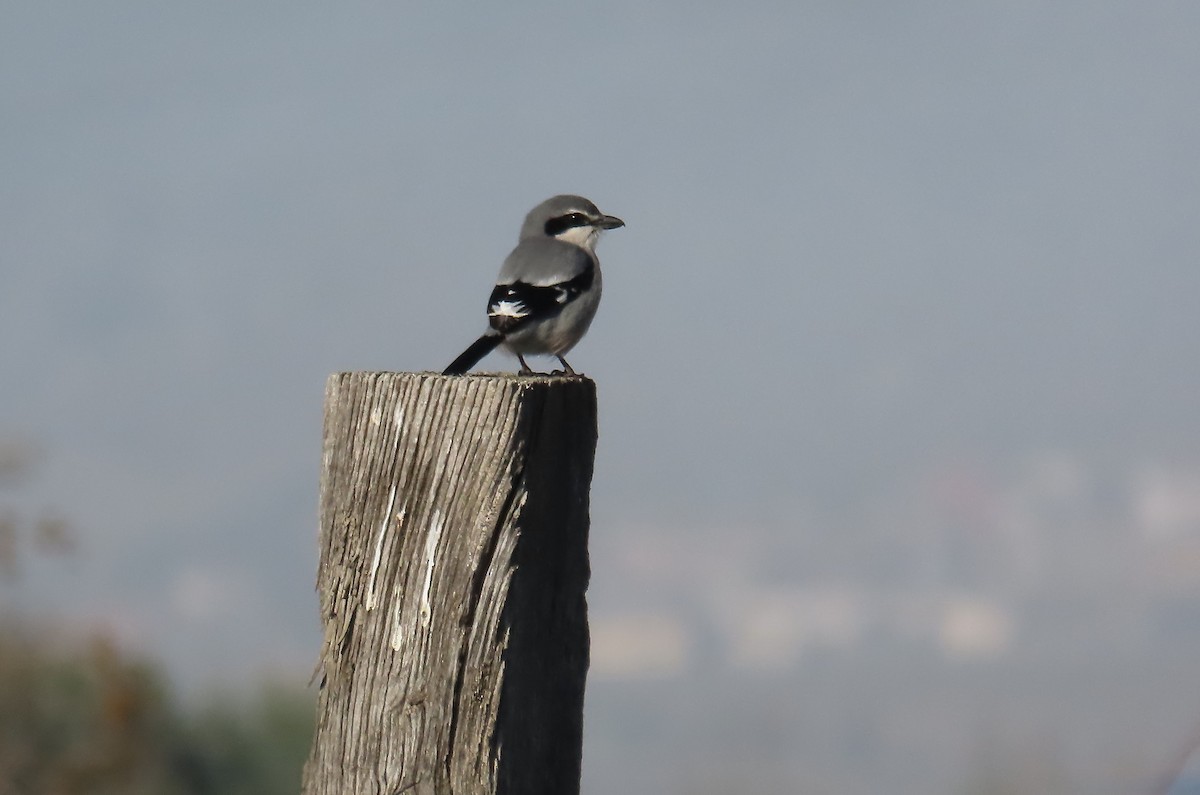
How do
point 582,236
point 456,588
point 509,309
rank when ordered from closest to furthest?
point 456,588, point 509,309, point 582,236

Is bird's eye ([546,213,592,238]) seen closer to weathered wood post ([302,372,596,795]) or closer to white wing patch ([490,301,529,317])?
white wing patch ([490,301,529,317])

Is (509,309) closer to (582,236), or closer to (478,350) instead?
(478,350)

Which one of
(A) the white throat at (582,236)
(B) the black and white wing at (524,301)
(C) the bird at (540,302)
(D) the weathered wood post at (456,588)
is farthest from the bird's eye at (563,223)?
(D) the weathered wood post at (456,588)

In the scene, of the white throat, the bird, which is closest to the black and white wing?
the bird

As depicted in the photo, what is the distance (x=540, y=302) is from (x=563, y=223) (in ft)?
4.84

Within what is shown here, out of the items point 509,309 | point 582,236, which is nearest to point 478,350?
point 509,309

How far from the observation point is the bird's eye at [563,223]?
7922 mm

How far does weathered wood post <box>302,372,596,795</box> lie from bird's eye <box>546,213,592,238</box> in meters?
4.82

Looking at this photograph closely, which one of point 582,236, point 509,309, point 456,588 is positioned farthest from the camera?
point 582,236

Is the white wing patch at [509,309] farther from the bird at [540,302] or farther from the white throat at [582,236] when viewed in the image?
the white throat at [582,236]

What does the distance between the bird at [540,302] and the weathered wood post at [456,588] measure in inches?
120

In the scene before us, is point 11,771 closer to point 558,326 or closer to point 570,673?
point 558,326

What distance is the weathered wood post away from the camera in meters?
2.96

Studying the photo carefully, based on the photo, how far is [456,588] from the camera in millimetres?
2975
